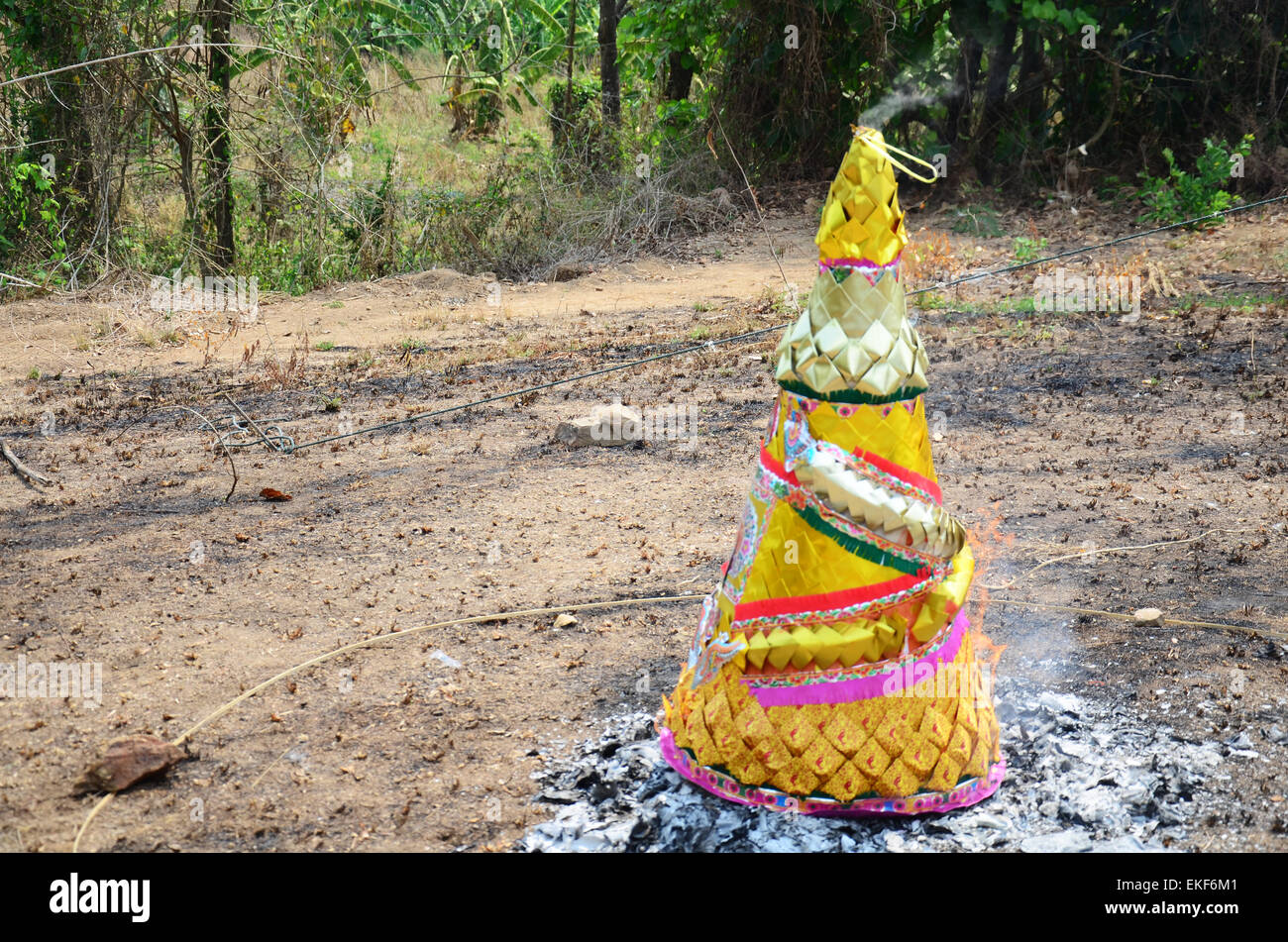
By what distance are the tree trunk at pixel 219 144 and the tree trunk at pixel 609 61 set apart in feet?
16.2

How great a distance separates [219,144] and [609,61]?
17.5ft

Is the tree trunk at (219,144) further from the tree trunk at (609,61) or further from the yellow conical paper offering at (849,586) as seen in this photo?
the yellow conical paper offering at (849,586)

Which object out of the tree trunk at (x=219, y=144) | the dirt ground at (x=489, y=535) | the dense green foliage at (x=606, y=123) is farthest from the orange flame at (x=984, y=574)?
the tree trunk at (x=219, y=144)

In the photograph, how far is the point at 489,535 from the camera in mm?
5555

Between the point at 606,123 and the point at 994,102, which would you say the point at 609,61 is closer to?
the point at 606,123

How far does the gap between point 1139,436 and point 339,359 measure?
230 inches

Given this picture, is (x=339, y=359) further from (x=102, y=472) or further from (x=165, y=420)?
(x=102, y=472)

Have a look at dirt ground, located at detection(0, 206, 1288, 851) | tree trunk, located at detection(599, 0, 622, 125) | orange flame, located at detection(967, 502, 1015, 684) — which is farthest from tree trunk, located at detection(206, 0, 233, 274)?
orange flame, located at detection(967, 502, 1015, 684)

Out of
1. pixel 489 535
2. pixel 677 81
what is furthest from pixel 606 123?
pixel 489 535

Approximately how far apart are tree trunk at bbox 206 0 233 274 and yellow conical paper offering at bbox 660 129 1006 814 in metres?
9.12

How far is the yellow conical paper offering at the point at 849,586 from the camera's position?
2.82m

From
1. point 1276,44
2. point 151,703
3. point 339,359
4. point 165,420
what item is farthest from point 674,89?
point 151,703

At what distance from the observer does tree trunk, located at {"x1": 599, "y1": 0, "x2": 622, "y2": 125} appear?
48.1 ft

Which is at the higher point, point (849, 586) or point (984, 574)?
point (849, 586)
